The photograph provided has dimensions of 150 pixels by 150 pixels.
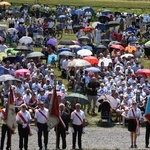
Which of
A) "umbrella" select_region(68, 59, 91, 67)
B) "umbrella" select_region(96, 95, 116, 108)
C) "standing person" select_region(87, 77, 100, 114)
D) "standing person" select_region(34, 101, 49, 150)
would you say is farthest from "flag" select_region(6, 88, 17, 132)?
"umbrella" select_region(68, 59, 91, 67)

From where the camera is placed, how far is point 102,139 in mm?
29766

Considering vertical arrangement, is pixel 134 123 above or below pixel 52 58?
above

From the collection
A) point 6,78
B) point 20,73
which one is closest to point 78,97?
point 6,78

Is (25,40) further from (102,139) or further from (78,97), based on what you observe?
(102,139)

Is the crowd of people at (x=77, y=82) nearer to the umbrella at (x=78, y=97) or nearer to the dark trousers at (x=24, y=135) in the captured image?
the dark trousers at (x=24, y=135)

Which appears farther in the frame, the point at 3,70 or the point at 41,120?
the point at 3,70

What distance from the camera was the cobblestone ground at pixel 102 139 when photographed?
93.1ft

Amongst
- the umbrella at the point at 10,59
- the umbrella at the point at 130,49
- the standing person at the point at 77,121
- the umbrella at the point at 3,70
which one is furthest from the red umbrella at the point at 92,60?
the standing person at the point at 77,121

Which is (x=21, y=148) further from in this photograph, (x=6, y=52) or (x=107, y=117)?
(x=6, y=52)

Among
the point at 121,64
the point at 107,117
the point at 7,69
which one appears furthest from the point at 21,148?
the point at 121,64

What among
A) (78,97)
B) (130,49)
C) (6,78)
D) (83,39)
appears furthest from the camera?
(83,39)

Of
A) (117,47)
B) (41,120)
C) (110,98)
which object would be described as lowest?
→ (110,98)

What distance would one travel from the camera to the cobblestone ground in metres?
28.4

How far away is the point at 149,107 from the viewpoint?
87.2 ft
